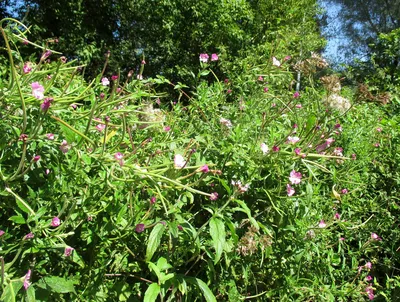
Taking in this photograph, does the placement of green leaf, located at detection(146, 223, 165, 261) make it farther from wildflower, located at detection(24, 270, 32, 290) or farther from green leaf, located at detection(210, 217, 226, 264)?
wildflower, located at detection(24, 270, 32, 290)

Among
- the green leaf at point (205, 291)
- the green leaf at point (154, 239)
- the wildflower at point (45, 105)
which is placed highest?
the wildflower at point (45, 105)

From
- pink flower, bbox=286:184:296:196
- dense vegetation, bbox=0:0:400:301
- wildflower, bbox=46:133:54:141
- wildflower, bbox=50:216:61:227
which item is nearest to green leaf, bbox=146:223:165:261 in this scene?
dense vegetation, bbox=0:0:400:301

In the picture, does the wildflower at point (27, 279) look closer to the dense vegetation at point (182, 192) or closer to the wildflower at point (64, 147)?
the dense vegetation at point (182, 192)

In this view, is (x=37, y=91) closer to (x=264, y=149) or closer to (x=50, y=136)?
(x=50, y=136)

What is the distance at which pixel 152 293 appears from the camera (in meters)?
1.21

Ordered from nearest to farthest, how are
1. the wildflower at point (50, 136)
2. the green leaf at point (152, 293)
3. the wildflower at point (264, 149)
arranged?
the wildflower at point (50, 136) < the green leaf at point (152, 293) < the wildflower at point (264, 149)

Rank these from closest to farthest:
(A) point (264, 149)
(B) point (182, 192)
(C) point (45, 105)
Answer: (C) point (45, 105) < (B) point (182, 192) < (A) point (264, 149)

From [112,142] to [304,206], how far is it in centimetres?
77

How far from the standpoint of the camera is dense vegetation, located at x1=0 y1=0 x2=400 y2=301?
110 centimetres

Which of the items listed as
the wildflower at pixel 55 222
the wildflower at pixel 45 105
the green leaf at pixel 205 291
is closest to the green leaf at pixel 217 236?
the green leaf at pixel 205 291

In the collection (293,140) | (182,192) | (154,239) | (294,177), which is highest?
(293,140)

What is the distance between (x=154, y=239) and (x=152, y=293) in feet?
0.52

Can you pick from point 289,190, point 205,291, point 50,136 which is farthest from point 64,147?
point 289,190

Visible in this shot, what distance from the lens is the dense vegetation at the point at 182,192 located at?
43.2 inches
